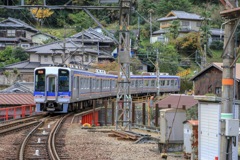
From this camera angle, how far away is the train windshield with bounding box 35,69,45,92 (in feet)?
68.1

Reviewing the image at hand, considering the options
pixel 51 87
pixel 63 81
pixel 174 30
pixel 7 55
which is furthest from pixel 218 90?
pixel 7 55

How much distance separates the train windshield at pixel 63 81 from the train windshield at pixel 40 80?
2.36ft

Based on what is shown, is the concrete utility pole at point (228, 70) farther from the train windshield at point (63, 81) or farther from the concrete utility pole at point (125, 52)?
the train windshield at point (63, 81)

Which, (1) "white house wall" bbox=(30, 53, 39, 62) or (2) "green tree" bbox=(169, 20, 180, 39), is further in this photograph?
(2) "green tree" bbox=(169, 20, 180, 39)

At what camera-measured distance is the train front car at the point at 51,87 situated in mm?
20641

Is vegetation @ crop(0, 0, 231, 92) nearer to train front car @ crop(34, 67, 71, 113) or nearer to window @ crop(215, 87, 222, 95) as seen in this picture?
window @ crop(215, 87, 222, 95)

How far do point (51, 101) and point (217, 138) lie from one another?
42.5 ft

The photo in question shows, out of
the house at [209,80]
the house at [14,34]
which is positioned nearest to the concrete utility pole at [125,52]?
the house at [209,80]

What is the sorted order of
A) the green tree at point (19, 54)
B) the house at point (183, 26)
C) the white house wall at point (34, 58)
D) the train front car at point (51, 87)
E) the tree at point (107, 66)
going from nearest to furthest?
the train front car at point (51, 87), the white house wall at point (34, 58), the tree at point (107, 66), the green tree at point (19, 54), the house at point (183, 26)

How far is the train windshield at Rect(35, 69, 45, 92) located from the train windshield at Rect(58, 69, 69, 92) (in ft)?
2.36

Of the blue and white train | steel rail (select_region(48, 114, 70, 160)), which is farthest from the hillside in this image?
steel rail (select_region(48, 114, 70, 160))

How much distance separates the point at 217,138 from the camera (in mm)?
8734

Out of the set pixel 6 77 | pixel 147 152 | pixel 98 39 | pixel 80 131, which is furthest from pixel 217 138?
pixel 98 39

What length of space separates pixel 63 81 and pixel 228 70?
1465 centimetres
